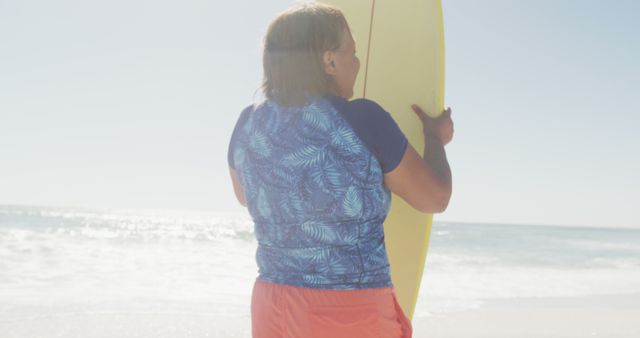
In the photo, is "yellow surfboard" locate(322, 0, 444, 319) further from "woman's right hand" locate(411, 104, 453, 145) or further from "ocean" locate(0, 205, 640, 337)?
"ocean" locate(0, 205, 640, 337)

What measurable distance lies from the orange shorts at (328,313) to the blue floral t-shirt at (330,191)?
18 mm

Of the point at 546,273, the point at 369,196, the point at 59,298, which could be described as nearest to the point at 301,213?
the point at 369,196

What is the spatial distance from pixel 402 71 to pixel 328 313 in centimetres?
112

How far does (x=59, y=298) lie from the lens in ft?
16.8

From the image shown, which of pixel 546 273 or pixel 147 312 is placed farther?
pixel 546 273

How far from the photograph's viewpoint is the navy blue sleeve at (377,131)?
44.9 inches

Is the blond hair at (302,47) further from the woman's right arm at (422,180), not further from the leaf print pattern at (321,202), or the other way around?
the woman's right arm at (422,180)

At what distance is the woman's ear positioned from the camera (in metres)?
1.20

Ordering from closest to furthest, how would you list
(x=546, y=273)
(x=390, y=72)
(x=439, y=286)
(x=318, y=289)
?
(x=318, y=289)
(x=390, y=72)
(x=439, y=286)
(x=546, y=273)

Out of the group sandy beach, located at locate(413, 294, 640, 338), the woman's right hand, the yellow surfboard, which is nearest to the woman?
the woman's right hand

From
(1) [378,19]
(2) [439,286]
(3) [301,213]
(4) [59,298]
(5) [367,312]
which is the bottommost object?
(2) [439,286]

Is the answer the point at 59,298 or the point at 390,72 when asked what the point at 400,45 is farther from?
the point at 59,298

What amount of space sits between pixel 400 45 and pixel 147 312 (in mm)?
3387

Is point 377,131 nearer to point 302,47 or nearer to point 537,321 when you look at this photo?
point 302,47
